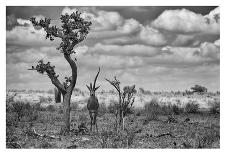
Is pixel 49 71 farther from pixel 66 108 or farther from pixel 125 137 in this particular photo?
pixel 125 137

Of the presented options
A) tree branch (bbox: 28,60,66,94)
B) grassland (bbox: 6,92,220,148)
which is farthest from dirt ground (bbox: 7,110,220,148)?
tree branch (bbox: 28,60,66,94)

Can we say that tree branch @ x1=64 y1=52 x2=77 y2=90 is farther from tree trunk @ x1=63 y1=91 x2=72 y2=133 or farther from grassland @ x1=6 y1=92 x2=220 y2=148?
grassland @ x1=6 y1=92 x2=220 y2=148

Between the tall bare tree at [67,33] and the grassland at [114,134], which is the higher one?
the tall bare tree at [67,33]

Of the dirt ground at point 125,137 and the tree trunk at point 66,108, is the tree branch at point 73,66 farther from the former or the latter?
the dirt ground at point 125,137

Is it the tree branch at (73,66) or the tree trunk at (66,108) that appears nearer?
the tree branch at (73,66)

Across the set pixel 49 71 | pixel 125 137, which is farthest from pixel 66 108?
pixel 125 137

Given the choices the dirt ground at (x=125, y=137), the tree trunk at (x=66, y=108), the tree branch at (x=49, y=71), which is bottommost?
the dirt ground at (x=125, y=137)

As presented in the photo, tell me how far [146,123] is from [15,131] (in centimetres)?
499

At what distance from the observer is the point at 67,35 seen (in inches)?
483

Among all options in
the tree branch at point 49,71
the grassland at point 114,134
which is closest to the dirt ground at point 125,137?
the grassland at point 114,134

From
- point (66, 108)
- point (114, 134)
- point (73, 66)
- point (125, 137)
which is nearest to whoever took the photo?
Answer: point (125, 137)
